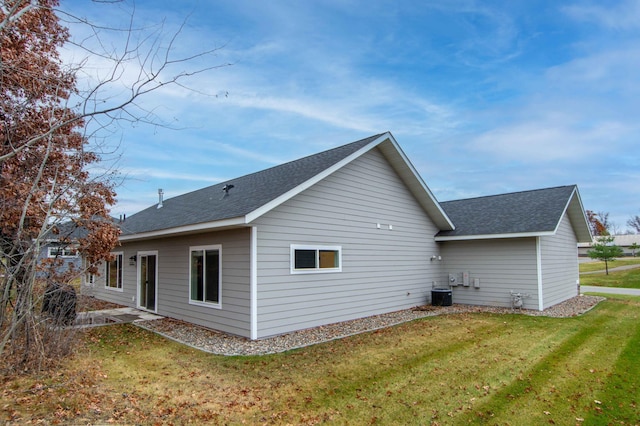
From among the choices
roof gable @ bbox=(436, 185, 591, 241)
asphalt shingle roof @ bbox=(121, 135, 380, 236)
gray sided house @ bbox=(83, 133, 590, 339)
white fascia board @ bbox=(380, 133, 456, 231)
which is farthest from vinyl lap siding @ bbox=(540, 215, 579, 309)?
asphalt shingle roof @ bbox=(121, 135, 380, 236)

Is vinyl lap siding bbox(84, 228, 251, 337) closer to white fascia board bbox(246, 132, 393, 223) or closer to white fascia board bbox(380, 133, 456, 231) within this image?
white fascia board bbox(246, 132, 393, 223)

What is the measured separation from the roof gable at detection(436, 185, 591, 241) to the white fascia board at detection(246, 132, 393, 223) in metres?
5.04

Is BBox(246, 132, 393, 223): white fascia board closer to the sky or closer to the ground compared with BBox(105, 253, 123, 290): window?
closer to the sky

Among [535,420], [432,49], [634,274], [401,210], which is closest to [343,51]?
[432,49]

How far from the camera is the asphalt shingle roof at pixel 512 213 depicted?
12.0 meters

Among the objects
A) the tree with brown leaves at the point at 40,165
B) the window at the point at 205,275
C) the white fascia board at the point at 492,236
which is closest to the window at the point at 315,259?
the window at the point at 205,275

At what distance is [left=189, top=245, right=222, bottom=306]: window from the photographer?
909 centimetres

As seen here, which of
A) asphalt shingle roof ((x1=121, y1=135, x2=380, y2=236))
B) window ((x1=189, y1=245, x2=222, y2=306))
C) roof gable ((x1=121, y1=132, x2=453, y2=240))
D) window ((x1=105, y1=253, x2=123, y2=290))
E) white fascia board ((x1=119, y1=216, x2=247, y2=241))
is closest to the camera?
white fascia board ((x1=119, y1=216, x2=247, y2=241))

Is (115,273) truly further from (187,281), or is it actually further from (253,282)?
(253,282)

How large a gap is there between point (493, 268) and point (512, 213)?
7.23ft

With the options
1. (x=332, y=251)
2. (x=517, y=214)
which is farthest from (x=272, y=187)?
(x=517, y=214)

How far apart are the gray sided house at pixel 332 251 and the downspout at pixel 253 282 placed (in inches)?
0.9

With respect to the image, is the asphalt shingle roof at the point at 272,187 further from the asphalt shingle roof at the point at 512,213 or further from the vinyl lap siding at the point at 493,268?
the vinyl lap siding at the point at 493,268

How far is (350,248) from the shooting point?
1051cm
